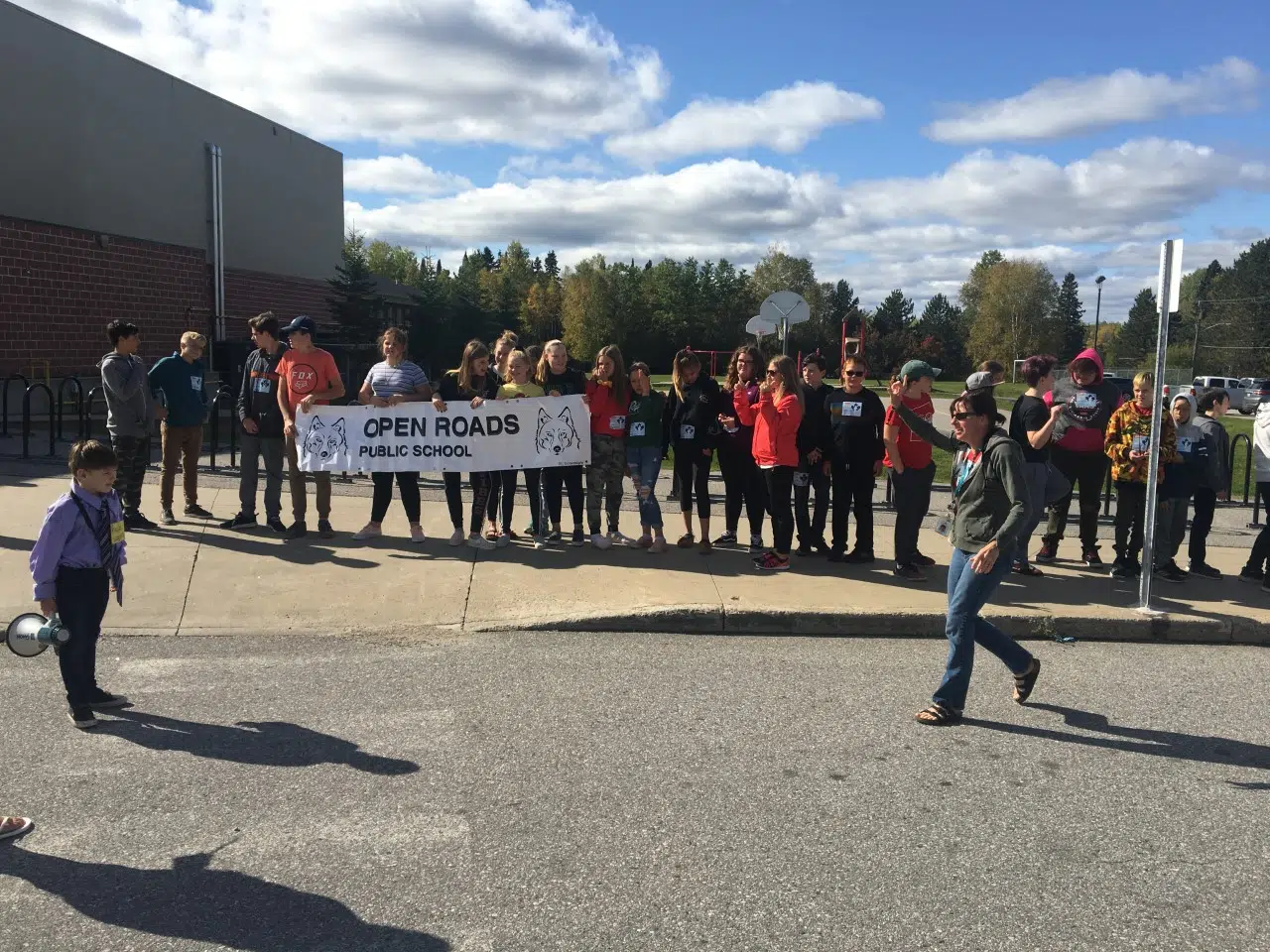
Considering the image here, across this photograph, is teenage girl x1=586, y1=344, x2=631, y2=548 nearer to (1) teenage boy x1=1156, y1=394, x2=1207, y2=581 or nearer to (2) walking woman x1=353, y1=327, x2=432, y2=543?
(2) walking woman x1=353, y1=327, x2=432, y2=543

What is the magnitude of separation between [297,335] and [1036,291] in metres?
92.6

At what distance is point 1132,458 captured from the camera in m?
8.37

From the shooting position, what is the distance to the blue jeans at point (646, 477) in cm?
866

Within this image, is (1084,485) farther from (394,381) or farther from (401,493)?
(394,381)

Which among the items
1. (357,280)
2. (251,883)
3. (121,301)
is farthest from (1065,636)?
(357,280)

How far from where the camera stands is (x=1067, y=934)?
3258mm

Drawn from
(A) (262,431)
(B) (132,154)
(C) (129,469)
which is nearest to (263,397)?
(A) (262,431)

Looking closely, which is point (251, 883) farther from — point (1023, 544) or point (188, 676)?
point (1023, 544)

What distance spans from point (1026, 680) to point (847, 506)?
3.32 m

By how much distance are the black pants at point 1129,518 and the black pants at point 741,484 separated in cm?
307

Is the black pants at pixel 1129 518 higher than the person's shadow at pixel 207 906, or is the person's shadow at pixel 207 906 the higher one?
the black pants at pixel 1129 518

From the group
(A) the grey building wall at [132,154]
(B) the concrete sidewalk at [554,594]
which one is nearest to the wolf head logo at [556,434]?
(B) the concrete sidewalk at [554,594]

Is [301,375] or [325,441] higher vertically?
[301,375]

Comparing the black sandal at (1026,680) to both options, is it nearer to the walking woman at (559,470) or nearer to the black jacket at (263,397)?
the walking woman at (559,470)
